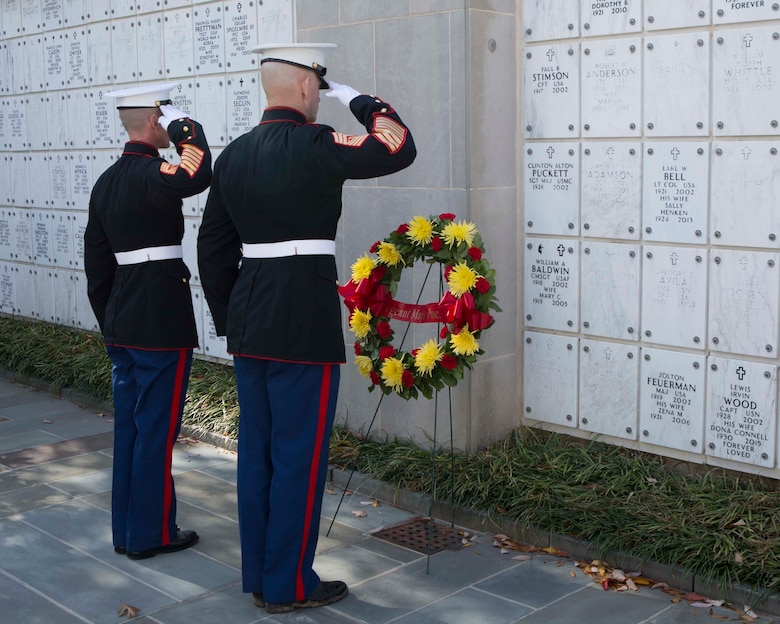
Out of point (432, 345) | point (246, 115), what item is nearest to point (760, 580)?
point (432, 345)

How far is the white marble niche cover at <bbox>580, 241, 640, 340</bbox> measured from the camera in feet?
17.3

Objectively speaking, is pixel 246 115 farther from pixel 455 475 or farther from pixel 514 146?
pixel 455 475

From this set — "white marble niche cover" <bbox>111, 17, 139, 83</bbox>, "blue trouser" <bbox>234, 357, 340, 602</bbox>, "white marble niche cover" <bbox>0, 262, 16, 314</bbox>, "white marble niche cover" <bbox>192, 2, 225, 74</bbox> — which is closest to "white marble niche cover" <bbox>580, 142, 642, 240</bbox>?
"blue trouser" <bbox>234, 357, 340, 602</bbox>

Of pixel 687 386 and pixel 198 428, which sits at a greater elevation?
pixel 687 386

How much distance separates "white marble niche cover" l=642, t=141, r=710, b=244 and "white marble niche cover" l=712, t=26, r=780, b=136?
181mm

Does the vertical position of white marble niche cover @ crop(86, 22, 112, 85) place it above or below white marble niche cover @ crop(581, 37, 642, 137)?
above

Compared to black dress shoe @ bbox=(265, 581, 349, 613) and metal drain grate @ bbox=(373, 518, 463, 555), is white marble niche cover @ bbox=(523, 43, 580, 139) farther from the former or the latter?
black dress shoe @ bbox=(265, 581, 349, 613)

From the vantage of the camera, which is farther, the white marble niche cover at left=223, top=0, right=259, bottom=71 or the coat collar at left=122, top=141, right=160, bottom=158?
the white marble niche cover at left=223, top=0, right=259, bottom=71

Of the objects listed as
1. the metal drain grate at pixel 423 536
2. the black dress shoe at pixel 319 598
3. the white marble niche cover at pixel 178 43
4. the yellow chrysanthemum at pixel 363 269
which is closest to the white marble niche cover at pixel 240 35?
the white marble niche cover at pixel 178 43

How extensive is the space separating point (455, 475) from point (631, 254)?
1399 mm

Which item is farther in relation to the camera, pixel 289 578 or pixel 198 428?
pixel 198 428

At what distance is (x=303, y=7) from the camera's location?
6.41 meters

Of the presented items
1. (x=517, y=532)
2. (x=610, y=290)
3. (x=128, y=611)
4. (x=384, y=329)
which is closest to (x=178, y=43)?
(x=384, y=329)

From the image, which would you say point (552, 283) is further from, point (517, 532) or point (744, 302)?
point (517, 532)
